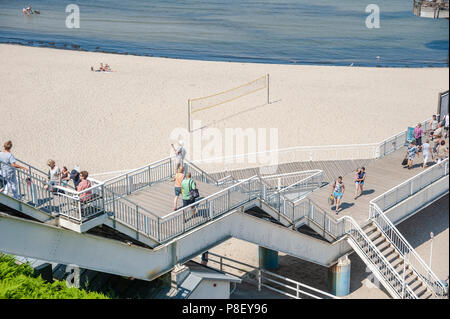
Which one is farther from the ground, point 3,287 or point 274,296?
point 3,287

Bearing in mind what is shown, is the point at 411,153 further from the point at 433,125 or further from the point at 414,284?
the point at 414,284

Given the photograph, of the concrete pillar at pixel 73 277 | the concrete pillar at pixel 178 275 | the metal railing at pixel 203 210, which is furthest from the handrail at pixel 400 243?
the concrete pillar at pixel 73 277

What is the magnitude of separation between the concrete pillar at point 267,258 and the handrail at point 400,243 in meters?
3.15

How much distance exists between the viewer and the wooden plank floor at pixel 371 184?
854 inches

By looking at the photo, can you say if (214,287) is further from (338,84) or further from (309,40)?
(309,40)

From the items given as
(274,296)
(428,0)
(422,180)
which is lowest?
(274,296)

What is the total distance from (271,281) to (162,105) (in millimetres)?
21404

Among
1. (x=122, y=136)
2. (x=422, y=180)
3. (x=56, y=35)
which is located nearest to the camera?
(x=422, y=180)

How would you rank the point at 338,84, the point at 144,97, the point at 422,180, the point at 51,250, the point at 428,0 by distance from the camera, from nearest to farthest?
the point at 51,250
the point at 422,180
the point at 428,0
the point at 144,97
the point at 338,84

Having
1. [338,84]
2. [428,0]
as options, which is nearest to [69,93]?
[338,84]

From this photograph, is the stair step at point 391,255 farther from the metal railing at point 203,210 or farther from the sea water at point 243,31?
the sea water at point 243,31

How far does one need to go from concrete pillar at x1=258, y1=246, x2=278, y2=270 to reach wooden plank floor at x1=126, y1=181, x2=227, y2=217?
3.30 meters

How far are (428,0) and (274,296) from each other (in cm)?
1254

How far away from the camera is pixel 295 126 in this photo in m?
36.2
